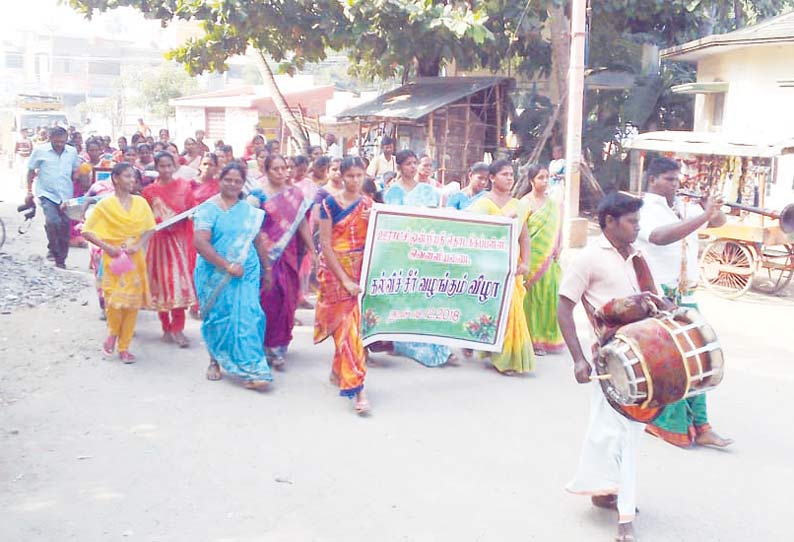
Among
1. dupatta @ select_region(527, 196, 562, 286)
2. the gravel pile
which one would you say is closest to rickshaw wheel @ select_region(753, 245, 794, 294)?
dupatta @ select_region(527, 196, 562, 286)

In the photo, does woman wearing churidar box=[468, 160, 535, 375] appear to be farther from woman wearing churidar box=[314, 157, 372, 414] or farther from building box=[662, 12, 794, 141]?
building box=[662, 12, 794, 141]

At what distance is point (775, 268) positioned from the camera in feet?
33.4

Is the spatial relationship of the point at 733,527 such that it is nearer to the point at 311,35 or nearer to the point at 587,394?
the point at 587,394

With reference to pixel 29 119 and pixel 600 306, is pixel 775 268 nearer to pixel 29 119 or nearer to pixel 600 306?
pixel 600 306

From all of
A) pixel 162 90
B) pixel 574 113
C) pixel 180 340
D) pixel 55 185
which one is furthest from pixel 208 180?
pixel 162 90

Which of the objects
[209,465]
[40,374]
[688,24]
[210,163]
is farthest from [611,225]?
[688,24]

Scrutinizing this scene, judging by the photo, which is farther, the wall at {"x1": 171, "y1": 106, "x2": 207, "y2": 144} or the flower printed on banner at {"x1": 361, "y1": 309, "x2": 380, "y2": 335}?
the wall at {"x1": 171, "y1": 106, "x2": 207, "y2": 144}

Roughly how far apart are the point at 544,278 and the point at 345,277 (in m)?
2.05

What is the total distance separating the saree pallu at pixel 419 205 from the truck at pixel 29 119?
26615 mm

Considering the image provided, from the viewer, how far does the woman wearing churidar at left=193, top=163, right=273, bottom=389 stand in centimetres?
618

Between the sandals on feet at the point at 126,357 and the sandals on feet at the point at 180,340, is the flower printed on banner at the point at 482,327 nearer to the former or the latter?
the sandals on feet at the point at 180,340

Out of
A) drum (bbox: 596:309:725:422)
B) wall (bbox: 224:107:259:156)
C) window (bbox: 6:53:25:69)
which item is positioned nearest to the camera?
drum (bbox: 596:309:725:422)

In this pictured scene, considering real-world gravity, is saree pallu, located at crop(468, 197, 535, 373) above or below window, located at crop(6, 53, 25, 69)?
below

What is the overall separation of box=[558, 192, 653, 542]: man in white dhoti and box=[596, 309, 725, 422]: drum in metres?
0.27
